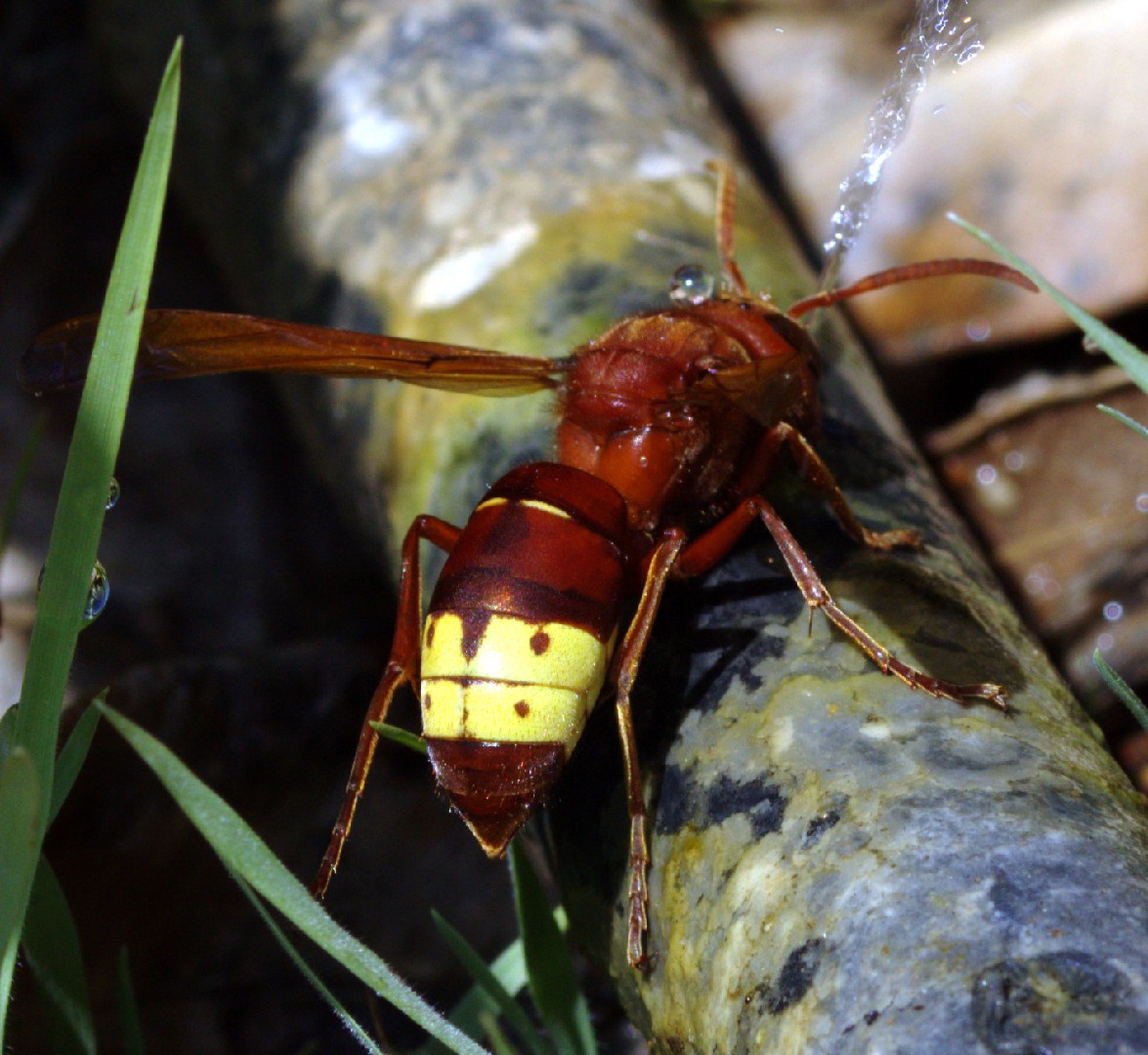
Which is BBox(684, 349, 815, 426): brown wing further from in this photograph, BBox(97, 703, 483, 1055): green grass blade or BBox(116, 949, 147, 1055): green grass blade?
BBox(116, 949, 147, 1055): green grass blade

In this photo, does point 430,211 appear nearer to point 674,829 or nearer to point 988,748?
point 674,829

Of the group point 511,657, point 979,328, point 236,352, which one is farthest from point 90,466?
point 979,328

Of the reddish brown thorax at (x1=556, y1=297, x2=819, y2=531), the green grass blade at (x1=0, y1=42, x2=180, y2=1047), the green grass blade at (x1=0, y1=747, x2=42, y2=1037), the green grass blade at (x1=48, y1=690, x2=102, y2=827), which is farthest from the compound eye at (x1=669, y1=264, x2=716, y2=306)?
the green grass blade at (x1=0, y1=747, x2=42, y2=1037)

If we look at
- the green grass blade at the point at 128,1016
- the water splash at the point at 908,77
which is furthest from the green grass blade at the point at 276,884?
the water splash at the point at 908,77

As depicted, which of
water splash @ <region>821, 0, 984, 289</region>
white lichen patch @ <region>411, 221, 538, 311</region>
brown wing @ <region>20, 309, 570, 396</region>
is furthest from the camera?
white lichen patch @ <region>411, 221, 538, 311</region>

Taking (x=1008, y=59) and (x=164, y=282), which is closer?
(x=1008, y=59)

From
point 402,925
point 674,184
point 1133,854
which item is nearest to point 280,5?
point 674,184
